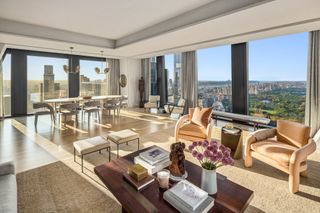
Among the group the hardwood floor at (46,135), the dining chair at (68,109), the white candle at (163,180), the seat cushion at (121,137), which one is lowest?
the hardwood floor at (46,135)

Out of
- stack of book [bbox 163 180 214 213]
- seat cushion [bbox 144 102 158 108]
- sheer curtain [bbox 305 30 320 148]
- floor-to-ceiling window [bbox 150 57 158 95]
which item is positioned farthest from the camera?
floor-to-ceiling window [bbox 150 57 158 95]

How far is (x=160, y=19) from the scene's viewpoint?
4.53 m

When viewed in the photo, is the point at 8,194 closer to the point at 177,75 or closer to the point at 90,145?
the point at 90,145

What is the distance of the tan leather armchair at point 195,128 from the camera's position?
140 inches

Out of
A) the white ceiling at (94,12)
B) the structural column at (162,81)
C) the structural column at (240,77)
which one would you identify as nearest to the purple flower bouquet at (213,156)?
the white ceiling at (94,12)

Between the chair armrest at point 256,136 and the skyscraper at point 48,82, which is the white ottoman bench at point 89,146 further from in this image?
the skyscraper at point 48,82

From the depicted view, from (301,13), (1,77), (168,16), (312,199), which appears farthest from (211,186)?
(1,77)

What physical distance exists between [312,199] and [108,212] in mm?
2415

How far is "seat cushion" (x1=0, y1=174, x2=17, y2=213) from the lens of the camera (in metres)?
1.44

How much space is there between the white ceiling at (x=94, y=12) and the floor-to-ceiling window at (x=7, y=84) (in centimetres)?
299

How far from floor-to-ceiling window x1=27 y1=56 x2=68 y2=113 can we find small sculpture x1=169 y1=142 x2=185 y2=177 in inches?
298

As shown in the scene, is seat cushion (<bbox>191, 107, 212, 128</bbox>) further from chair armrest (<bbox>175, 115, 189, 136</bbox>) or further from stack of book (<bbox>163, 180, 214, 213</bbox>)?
stack of book (<bbox>163, 180, 214, 213</bbox>)

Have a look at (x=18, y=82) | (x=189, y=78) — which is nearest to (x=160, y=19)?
(x=189, y=78)

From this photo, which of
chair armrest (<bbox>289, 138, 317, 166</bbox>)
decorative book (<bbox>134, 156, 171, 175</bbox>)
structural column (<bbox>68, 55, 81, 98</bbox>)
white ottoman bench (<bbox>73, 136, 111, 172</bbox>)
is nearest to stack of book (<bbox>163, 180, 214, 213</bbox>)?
decorative book (<bbox>134, 156, 171, 175</bbox>)
